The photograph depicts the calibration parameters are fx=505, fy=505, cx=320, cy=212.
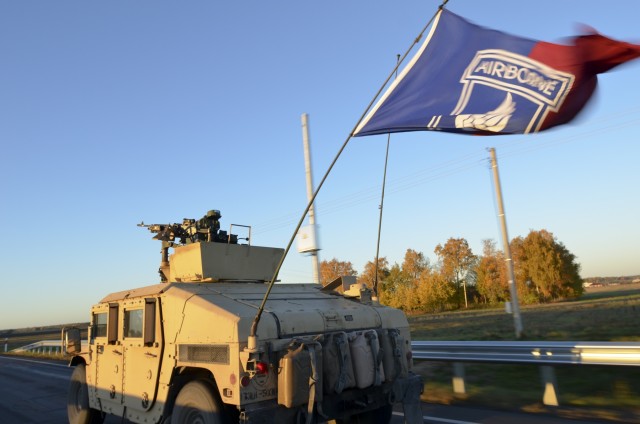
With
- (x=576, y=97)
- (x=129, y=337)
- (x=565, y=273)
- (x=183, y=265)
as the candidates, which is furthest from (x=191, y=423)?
(x=565, y=273)

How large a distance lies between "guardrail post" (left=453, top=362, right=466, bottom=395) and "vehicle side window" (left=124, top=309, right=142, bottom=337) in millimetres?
5363

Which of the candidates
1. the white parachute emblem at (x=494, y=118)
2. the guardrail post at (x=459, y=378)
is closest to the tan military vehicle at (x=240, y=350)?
the white parachute emblem at (x=494, y=118)

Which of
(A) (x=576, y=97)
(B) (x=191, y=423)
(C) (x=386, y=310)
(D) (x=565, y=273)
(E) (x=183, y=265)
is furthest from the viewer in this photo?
(D) (x=565, y=273)

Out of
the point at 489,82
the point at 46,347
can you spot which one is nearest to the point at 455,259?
the point at 46,347

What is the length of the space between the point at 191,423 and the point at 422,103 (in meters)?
4.09

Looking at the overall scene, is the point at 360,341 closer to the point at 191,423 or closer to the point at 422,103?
the point at 191,423

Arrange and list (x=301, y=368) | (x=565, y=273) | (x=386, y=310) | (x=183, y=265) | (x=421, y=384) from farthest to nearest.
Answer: (x=565, y=273)
(x=183, y=265)
(x=386, y=310)
(x=421, y=384)
(x=301, y=368)

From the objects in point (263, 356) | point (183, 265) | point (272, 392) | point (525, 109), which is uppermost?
point (525, 109)

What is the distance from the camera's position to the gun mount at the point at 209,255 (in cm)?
690

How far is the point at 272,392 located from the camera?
4949 mm

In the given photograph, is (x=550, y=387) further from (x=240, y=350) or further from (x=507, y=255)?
(x=507, y=255)

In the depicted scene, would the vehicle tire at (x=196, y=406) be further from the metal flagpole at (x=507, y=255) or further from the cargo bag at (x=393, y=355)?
the metal flagpole at (x=507, y=255)

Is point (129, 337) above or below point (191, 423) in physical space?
above

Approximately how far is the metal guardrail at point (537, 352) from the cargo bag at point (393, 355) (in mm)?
2844
